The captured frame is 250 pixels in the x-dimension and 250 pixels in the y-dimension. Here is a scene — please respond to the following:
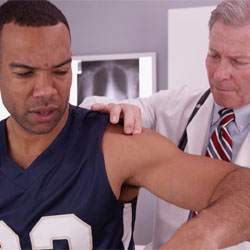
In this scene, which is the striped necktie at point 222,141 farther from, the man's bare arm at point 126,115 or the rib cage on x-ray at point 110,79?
the rib cage on x-ray at point 110,79

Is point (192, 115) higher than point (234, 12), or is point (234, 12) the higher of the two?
point (234, 12)

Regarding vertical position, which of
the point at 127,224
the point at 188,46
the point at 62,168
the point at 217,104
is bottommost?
the point at 127,224

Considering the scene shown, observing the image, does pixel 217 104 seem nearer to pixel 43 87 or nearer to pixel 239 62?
pixel 239 62

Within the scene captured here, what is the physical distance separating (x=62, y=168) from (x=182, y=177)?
312 millimetres

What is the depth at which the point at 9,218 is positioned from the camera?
3.29ft

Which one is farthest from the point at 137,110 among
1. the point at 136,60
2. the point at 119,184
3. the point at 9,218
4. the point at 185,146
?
the point at 136,60

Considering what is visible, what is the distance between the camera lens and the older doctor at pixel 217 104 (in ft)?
3.93

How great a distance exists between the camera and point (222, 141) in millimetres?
1298

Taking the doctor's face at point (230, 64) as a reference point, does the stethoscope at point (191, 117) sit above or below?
below

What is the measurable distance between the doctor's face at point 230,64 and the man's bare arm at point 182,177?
0.33m

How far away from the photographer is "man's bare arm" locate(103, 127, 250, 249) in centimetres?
71

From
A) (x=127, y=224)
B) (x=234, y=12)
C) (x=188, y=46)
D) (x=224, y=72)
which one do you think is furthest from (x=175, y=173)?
(x=188, y=46)

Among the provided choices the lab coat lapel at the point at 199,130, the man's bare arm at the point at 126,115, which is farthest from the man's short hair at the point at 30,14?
the lab coat lapel at the point at 199,130

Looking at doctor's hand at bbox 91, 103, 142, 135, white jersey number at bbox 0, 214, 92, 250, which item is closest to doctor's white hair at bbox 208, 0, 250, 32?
doctor's hand at bbox 91, 103, 142, 135
